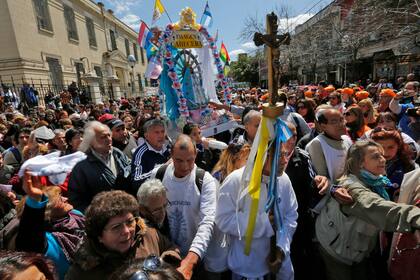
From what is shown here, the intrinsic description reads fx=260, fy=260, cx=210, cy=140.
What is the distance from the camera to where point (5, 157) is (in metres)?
3.92

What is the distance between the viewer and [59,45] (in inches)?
811

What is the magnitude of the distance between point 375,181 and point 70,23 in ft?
90.1

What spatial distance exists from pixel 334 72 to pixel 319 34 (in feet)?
25.2

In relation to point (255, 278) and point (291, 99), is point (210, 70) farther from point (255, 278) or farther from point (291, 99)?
point (255, 278)

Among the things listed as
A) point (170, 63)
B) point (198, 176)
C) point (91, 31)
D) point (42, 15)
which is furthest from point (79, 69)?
point (198, 176)

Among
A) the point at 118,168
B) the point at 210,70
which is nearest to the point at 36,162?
the point at 118,168

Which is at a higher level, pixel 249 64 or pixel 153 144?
pixel 249 64

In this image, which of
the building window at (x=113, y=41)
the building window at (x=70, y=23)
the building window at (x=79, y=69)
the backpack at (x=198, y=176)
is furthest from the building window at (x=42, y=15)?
the backpack at (x=198, y=176)

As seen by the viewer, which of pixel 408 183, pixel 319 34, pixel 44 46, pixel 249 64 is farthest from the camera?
pixel 249 64

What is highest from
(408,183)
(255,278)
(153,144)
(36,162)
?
(36,162)

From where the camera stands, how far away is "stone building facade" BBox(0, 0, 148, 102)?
1554cm

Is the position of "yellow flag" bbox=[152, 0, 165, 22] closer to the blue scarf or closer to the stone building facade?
the blue scarf

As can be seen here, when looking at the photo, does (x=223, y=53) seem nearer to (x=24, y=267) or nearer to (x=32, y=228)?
(x=32, y=228)

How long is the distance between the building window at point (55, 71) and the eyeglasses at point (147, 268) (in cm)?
2085
